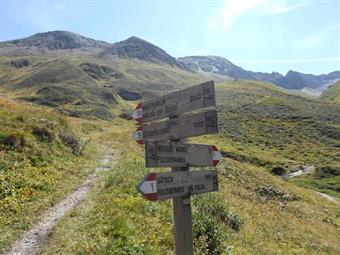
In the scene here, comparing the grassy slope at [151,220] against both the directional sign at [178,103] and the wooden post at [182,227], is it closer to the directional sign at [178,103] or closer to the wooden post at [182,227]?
the wooden post at [182,227]

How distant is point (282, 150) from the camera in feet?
284

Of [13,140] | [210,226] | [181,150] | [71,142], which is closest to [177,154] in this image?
[181,150]

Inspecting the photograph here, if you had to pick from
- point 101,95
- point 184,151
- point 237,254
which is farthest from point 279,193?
point 101,95

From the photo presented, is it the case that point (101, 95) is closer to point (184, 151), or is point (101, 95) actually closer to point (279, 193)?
point (279, 193)

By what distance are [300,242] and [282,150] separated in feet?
233

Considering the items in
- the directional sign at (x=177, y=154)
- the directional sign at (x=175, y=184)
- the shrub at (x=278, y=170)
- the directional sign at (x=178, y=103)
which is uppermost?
the directional sign at (x=178, y=103)

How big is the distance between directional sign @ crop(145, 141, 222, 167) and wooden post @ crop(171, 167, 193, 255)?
0.77 metres

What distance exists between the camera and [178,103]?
8023mm

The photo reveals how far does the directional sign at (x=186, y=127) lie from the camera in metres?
7.63

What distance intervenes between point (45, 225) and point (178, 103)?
7448mm

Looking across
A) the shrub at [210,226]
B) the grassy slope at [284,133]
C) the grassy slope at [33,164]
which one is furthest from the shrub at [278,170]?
the shrub at [210,226]

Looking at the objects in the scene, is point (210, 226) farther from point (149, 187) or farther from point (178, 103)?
point (149, 187)

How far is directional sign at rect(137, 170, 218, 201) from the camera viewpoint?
677 centimetres

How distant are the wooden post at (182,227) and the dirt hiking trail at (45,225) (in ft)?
17.2
